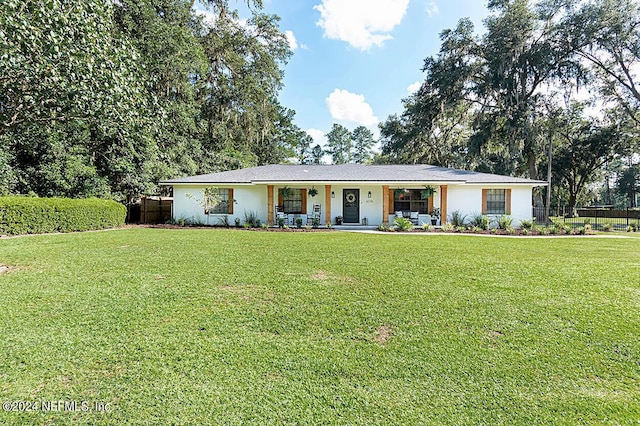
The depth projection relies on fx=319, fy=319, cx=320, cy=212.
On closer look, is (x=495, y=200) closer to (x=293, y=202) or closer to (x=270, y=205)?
(x=293, y=202)

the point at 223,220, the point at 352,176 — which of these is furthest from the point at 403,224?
the point at 223,220

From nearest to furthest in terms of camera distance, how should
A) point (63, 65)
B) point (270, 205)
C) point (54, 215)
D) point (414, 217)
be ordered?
point (63, 65) < point (54, 215) < point (414, 217) < point (270, 205)

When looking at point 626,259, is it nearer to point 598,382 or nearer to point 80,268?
point 598,382

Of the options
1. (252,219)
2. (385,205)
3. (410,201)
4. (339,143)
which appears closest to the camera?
(385,205)

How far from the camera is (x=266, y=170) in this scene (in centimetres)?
1639

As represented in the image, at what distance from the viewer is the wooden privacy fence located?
15477 millimetres

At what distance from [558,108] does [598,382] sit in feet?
74.7

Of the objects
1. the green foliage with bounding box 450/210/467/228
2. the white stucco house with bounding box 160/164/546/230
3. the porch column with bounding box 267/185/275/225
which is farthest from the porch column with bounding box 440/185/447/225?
the porch column with bounding box 267/185/275/225

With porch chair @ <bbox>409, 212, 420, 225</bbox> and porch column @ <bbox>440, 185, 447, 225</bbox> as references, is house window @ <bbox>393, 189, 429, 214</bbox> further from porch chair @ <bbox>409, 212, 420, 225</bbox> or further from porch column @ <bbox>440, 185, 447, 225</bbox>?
porch column @ <bbox>440, 185, 447, 225</bbox>

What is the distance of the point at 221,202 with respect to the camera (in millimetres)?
14734

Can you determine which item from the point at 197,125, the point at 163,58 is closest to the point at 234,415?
the point at 163,58

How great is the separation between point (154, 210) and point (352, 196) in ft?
31.9

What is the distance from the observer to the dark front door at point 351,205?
14.7 meters

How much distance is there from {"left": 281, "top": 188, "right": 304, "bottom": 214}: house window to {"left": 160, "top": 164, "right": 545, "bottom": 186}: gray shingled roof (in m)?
0.80
